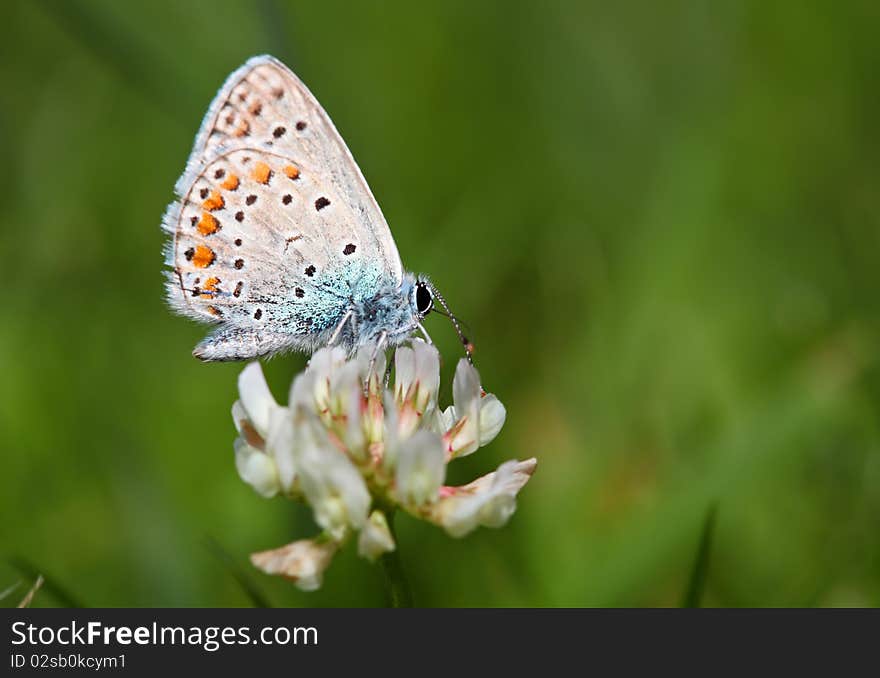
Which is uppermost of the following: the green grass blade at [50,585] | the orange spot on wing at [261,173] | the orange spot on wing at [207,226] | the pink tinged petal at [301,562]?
the orange spot on wing at [261,173]

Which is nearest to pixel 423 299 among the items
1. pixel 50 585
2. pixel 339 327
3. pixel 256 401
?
pixel 339 327

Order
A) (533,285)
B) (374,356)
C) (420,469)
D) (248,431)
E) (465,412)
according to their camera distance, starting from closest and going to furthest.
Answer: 1. (420,469)
2. (248,431)
3. (465,412)
4. (374,356)
5. (533,285)

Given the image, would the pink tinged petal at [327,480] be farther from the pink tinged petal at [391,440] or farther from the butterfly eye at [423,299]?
the butterfly eye at [423,299]

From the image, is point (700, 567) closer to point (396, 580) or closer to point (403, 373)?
point (396, 580)

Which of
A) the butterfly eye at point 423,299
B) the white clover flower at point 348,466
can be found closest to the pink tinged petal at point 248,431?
the white clover flower at point 348,466

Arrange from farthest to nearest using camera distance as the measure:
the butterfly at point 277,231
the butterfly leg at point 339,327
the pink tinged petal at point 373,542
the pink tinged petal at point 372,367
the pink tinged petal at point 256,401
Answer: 1. the butterfly at point 277,231
2. the butterfly leg at point 339,327
3. the pink tinged petal at point 372,367
4. the pink tinged petal at point 256,401
5. the pink tinged petal at point 373,542

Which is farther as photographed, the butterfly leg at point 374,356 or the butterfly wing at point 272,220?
the butterfly wing at point 272,220

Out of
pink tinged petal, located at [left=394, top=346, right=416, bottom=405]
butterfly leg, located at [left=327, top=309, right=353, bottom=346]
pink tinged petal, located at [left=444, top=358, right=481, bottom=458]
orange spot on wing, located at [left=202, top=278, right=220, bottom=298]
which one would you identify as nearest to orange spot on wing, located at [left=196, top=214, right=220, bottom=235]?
orange spot on wing, located at [left=202, top=278, right=220, bottom=298]

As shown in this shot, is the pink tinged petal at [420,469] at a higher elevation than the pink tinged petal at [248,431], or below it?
higher

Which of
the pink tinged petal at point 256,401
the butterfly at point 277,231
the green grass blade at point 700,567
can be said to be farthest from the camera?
the butterfly at point 277,231

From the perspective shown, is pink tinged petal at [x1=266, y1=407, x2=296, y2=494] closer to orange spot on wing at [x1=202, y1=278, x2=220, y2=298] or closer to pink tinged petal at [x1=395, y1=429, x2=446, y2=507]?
pink tinged petal at [x1=395, y1=429, x2=446, y2=507]
